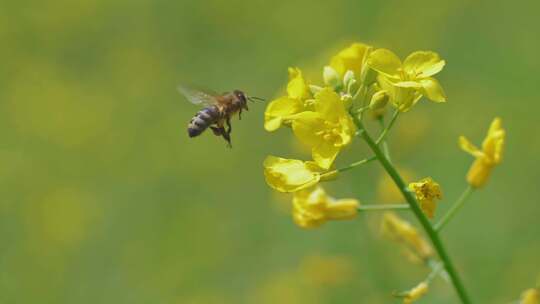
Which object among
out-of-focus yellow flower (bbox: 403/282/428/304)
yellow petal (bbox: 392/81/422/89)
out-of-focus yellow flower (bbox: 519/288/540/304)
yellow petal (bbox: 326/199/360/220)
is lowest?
out-of-focus yellow flower (bbox: 519/288/540/304)

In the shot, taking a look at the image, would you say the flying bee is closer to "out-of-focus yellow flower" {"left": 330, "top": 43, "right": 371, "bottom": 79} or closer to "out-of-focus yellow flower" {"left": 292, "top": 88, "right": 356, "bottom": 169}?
"out-of-focus yellow flower" {"left": 330, "top": 43, "right": 371, "bottom": 79}

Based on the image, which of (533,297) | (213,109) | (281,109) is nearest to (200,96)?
(213,109)

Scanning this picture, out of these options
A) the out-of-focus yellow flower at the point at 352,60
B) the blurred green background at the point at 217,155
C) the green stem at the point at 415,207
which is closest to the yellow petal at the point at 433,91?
the green stem at the point at 415,207

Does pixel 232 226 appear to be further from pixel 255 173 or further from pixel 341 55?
pixel 341 55

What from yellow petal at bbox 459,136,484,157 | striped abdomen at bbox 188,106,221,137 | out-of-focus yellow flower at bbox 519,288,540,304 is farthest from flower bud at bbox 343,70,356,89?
out-of-focus yellow flower at bbox 519,288,540,304

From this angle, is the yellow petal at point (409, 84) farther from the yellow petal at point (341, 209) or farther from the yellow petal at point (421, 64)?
the yellow petal at point (341, 209)

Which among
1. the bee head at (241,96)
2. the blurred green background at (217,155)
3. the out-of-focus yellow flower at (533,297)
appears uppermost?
the bee head at (241,96)
